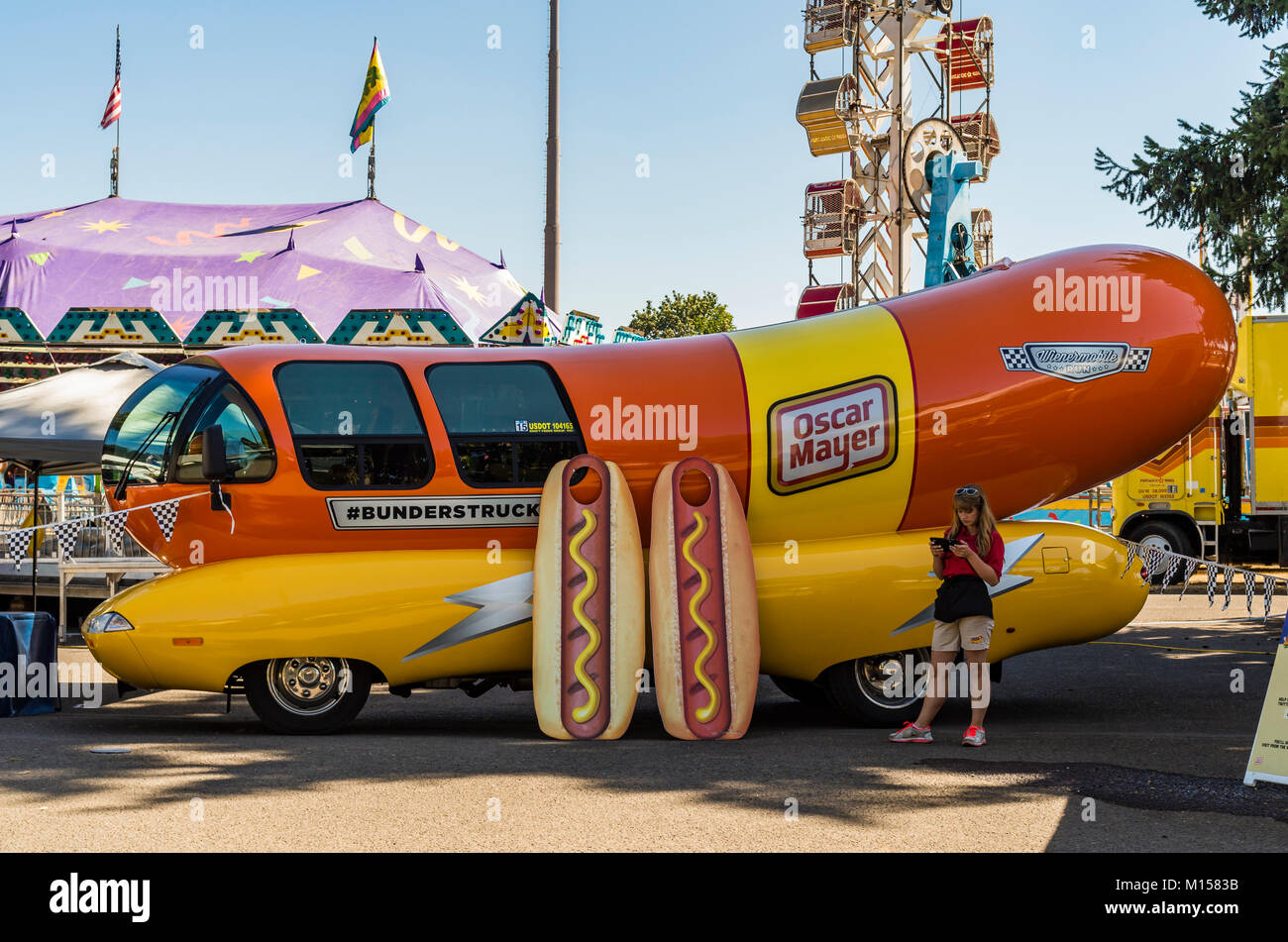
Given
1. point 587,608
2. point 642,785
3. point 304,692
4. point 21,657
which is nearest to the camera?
point 642,785

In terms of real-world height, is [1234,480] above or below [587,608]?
above

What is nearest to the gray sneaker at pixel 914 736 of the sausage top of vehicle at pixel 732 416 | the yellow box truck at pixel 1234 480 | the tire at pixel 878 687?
the tire at pixel 878 687

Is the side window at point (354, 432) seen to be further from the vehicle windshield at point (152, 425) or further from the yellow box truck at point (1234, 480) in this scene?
the yellow box truck at point (1234, 480)

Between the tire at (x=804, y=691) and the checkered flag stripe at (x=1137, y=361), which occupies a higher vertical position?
the checkered flag stripe at (x=1137, y=361)

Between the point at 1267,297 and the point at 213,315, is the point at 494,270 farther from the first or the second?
the point at 1267,297

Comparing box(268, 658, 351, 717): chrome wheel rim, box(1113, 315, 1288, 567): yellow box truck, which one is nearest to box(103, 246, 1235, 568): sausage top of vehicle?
box(268, 658, 351, 717): chrome wheel rim

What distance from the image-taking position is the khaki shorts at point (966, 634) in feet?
26.2

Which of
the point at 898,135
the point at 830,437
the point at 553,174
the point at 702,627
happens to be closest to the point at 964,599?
the point at 830,437

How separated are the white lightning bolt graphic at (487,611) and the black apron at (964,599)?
8.98ft

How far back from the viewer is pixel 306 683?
8531mm

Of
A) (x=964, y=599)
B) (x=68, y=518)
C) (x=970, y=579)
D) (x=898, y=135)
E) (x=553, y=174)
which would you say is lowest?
(x=964, y=599)

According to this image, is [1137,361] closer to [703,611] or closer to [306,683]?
[703,611]

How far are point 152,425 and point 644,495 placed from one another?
3.49m

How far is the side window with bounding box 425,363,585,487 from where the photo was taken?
873cm
